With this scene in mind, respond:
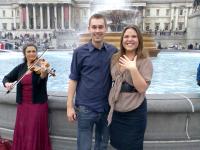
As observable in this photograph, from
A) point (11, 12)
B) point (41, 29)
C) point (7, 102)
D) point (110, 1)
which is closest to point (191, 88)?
point (7, 102)

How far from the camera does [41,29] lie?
81125mm

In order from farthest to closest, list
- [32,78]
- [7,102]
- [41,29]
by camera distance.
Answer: [41,29] → [7,102] → [32,78]

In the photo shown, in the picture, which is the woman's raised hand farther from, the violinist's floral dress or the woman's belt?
the violinist's floral dress

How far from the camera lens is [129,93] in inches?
140

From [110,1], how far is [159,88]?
44.1 m

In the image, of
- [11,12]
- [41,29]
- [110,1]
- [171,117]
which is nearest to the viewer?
[171,117]

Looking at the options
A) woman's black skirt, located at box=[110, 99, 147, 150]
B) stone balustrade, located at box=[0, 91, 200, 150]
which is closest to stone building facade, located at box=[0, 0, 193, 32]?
stone balustrade, located at box=[0, 91, 200, 150]

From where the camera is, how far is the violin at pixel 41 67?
418cm

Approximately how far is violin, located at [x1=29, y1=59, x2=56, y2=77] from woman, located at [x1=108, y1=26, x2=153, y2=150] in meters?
0.87

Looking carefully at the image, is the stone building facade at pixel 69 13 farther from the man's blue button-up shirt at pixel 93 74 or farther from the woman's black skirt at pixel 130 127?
the woman's black skirt at pixel 130 127

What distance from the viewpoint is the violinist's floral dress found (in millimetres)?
4384

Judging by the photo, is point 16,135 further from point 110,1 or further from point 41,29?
point 41,29

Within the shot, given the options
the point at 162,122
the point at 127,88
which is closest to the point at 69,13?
the point at 162,122

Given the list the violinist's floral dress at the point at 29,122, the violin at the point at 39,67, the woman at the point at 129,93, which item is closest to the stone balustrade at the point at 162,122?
the violinist's floral dress at the point at 29,122
